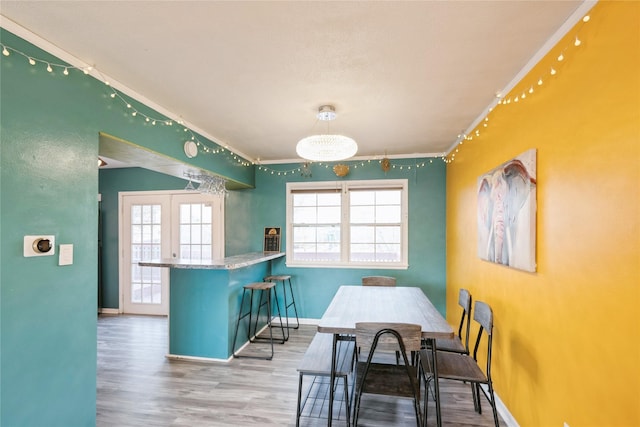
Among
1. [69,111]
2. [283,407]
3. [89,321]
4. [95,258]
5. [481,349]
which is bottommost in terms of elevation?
[283,407]

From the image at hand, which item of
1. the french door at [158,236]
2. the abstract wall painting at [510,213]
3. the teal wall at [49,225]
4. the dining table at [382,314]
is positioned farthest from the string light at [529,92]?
the french door at [158,236]

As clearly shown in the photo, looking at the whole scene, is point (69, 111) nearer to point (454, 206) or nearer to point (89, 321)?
point (89, 321)

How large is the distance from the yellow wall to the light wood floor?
0.76 m

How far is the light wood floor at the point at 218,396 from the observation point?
2.27 m

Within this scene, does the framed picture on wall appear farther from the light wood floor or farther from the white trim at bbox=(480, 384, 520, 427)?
the white trim at bbox=(480, 384, 520, 427)

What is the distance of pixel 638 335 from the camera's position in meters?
1.13

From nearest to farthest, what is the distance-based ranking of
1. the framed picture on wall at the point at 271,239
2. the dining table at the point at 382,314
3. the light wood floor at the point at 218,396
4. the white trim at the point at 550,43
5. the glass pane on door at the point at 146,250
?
the white trim at the point at 550,43, the dining table at the point at 382,314, the light wood floor at the point at 218,396, the framed picture on wall at the point at 271,239, the glass pane on door at the point at 146,250

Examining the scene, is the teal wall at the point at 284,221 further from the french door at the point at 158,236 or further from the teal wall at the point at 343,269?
the french door at the point at 158,236

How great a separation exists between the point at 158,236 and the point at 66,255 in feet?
11.2

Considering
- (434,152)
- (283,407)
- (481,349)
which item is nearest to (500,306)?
(481,349)

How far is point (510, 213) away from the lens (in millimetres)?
2105

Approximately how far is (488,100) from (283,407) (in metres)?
3.06

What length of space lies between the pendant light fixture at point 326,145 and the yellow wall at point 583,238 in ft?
4.02

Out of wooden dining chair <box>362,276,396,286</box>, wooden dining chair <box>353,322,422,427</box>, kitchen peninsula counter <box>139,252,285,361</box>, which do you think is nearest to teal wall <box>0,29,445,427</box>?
kitchen peninsula counter <box>139,252,285,361</box>
